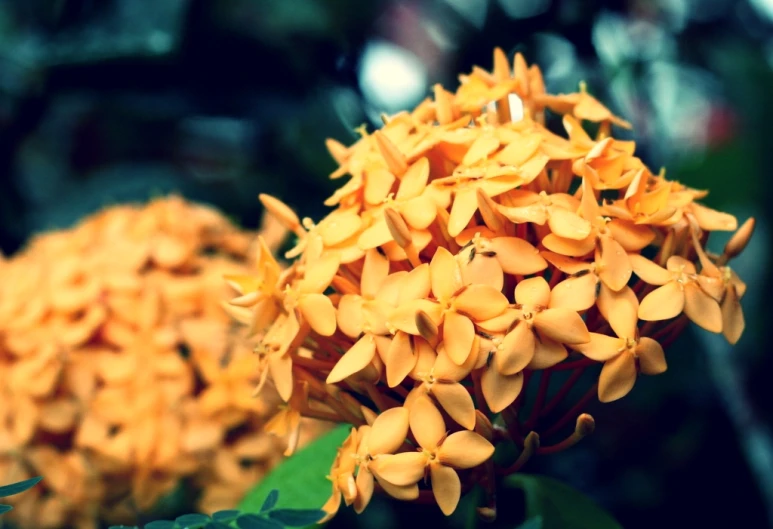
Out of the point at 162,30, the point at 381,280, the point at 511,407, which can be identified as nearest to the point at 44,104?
the point at 162,30

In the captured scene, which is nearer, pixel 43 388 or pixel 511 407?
pixel 511 407

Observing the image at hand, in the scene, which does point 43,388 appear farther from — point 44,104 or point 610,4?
point 610,4

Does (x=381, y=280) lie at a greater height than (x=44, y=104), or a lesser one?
greater

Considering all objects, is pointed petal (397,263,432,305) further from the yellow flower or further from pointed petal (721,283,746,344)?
pointed petal (721,283,746,344)

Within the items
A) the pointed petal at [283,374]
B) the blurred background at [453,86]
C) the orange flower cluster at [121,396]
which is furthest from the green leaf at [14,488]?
the blurred background at [453,86]

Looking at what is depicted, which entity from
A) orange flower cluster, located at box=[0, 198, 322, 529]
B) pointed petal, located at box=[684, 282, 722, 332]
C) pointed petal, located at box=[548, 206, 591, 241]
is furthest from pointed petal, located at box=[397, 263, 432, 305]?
orange flower cluster, located at box=[0, 198, 322, 529]

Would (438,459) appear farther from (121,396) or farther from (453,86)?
(453,86)

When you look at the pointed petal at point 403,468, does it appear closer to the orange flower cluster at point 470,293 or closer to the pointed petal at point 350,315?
the orange flower cluster at point 470,293
